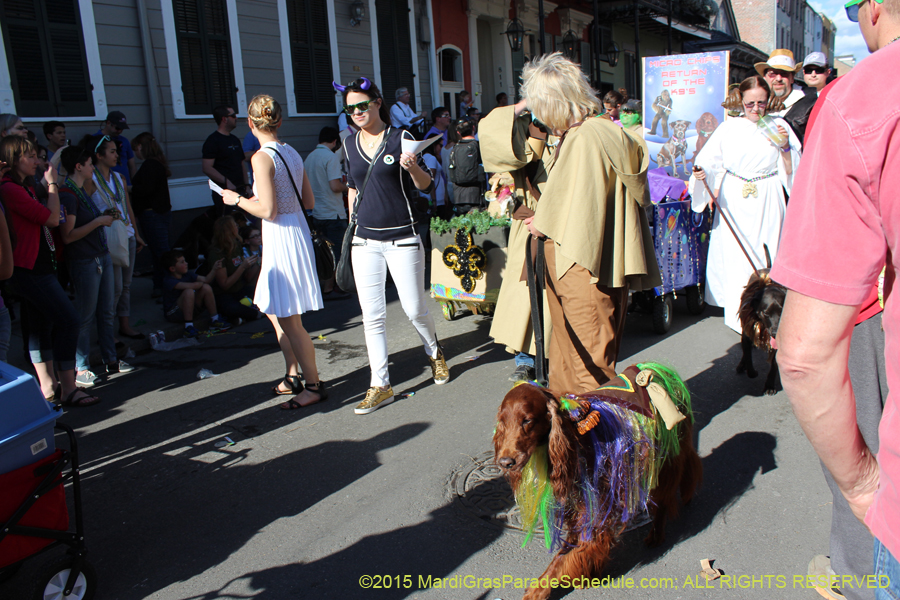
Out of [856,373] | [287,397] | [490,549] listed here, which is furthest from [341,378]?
[856,373]

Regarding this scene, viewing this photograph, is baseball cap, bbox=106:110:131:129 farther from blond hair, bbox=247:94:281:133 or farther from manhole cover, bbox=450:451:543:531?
manhole cover, bbox=450:451:543:531

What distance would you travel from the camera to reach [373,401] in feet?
15.1

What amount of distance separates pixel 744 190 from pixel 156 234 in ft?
22.4

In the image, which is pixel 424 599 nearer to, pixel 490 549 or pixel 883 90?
pixel 490 549

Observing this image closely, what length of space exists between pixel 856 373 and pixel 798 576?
1.17m

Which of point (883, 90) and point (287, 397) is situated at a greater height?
point (883, 90)

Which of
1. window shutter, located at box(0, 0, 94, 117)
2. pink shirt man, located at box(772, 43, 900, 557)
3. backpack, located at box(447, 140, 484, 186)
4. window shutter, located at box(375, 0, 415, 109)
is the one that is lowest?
pink shirt man, located at box(772, 43, 900, 557)

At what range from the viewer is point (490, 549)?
2943 millimetres

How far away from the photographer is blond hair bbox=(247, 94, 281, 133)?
4402 millimetres

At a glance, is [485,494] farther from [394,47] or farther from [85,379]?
[394,47]

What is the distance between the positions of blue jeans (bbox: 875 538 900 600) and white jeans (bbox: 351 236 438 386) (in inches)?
143

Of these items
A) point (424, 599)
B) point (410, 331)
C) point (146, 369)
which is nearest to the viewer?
point (424, 599)

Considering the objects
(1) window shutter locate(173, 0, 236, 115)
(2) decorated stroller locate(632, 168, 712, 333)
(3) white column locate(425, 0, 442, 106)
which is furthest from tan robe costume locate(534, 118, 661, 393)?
(3) white column locate(425, 0, 442, 106)

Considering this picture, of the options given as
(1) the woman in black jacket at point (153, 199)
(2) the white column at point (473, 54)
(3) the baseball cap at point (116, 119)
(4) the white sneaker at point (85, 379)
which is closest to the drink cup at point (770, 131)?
(4) the white sneaker at point (85, 379)
